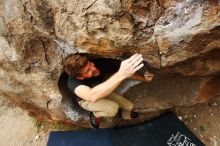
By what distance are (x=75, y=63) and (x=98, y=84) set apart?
1.52ft

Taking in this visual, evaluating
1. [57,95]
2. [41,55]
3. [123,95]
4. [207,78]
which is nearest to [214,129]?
[207,78]

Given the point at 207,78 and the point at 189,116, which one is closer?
the point at 207,78

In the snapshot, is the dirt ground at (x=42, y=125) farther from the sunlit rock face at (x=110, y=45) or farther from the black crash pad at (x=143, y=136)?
the sunlit rock face at (x=110, y=45)

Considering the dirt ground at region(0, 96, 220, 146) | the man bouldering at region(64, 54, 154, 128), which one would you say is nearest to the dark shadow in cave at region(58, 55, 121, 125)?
the man bouldering at region(64, 54, 154, 128)

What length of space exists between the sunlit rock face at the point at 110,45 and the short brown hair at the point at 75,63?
0.10 metres

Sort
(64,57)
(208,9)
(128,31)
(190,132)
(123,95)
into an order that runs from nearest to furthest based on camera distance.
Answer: (208,9) → (128,31) → (64,57) → (123,95) → (190,132)

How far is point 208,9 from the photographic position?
13.0 ft

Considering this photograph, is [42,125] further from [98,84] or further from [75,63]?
[75,63]

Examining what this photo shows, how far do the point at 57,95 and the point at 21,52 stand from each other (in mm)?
738

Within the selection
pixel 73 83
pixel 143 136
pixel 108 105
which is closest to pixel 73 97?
pixel 108 105

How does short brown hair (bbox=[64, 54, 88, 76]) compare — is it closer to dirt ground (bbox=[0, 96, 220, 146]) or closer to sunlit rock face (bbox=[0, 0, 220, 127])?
sunlit rock face (bbox=[0, 0, 220, 127])

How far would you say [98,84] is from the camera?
→ 4.92 metres

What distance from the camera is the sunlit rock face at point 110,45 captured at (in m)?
4.21

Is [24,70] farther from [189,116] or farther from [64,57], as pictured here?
[189,116]
